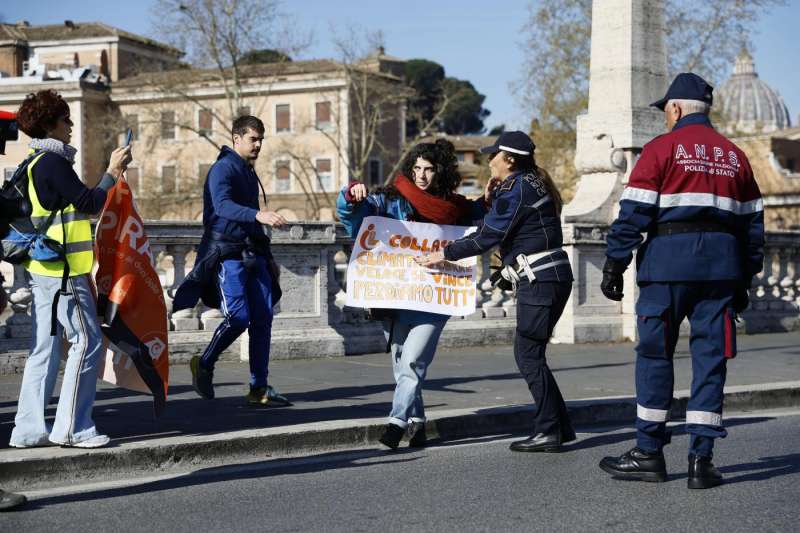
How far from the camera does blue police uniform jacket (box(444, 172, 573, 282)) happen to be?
7477mm

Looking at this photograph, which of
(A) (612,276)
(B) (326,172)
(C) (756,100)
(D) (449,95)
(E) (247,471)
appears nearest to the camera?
(A) (612,276)

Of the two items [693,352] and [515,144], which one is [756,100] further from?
[693,352]

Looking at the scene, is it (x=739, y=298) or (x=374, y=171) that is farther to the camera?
(x=374, y=171)

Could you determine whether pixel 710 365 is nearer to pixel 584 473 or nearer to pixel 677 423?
pixel 584 473

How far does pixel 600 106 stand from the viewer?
15852mm

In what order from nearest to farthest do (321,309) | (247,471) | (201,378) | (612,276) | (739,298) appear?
(612,276), (739,298), (247,471), (201,378), (321,309)

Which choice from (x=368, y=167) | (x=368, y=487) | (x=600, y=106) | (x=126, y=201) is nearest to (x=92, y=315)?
(x=126, y=201)

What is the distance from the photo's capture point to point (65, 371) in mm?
6746

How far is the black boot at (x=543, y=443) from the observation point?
24.7ft

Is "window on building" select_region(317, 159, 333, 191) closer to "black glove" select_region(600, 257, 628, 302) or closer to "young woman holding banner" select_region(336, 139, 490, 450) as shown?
"young woman holding banner" select_region(336, 139, 490, 450)

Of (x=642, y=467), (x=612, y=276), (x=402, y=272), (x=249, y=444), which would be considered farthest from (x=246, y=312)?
(x=642, y=467)

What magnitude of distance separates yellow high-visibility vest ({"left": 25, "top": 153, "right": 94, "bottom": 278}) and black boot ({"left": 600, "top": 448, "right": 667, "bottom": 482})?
2982mm

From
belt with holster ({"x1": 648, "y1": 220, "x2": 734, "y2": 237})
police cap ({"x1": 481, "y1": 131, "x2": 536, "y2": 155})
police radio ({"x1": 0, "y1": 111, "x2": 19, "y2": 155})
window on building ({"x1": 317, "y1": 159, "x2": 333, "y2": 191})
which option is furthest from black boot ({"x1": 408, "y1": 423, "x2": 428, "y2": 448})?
window on building ({"x1": 317, "y1": 159, "x2": 333, "y2": 191})

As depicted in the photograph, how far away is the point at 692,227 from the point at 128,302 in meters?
3.03
